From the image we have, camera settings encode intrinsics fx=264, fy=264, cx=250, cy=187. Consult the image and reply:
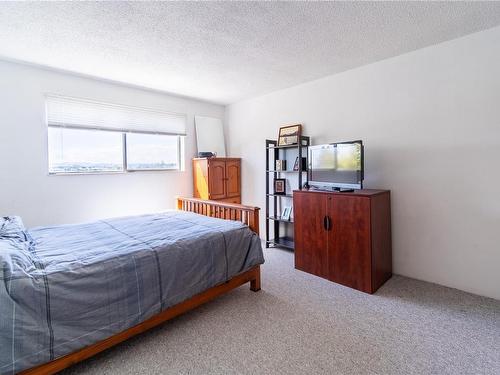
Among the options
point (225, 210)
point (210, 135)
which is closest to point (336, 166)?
point (225, 210)

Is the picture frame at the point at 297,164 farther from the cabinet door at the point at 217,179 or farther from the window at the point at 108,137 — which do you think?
the window at the point at 108,137

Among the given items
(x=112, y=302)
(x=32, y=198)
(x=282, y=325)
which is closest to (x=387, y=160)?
(x=282, y=325)

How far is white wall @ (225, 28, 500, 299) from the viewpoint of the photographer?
238 centimetres

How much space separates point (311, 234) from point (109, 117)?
10.2 feet

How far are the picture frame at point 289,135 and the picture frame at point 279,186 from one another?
0.55 metres

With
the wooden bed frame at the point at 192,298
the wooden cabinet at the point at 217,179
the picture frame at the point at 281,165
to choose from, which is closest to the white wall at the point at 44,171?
the wooden cabinet at the point at 217,179

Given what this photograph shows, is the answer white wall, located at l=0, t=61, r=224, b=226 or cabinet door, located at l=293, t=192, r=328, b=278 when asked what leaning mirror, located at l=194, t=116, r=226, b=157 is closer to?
white wall, located at l=0, t=61, r=224, b=226

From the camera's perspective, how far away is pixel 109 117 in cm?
364

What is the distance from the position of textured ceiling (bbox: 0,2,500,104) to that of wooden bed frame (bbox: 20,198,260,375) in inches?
63.3

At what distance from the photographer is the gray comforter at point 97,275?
136 centimetres

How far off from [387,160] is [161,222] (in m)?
2.55

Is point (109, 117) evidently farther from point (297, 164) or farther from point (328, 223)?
point (328, 223)

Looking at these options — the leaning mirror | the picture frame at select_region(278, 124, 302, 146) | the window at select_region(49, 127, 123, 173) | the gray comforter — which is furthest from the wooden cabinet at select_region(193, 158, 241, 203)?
the gray comforter

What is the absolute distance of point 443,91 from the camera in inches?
101
